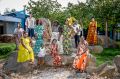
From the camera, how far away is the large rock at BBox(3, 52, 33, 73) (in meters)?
14.9

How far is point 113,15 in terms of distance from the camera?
25266mm

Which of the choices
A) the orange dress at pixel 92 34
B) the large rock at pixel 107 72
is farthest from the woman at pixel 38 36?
the orange dress at pixel 92 34

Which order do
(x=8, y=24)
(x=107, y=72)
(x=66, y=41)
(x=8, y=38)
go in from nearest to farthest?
(x=107, y=72), (x=66, y=41), (x=8, y=38), (x=8, y=24)

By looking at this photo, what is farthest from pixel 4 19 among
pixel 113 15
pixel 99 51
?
pixel 99 51

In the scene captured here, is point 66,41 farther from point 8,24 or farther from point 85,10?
point 8,24

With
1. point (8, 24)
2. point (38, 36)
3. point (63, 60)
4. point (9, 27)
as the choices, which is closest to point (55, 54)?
point (63, 60)

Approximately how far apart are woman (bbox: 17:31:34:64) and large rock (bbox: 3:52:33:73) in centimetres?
22

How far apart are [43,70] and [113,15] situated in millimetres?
11613

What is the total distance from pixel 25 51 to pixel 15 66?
2.86 ft

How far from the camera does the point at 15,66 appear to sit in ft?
49.7

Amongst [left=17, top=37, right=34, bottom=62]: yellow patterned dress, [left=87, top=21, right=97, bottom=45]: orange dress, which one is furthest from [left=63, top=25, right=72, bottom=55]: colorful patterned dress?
[left=87, top=21, right=97, bottom=45]: orange dress

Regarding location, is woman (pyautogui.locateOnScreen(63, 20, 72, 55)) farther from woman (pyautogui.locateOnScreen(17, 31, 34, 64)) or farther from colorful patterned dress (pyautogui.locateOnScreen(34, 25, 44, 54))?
woman (pyautogui.locateOnScreen(17, 31, 34, 64))

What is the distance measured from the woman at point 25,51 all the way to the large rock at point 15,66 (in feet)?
0.71

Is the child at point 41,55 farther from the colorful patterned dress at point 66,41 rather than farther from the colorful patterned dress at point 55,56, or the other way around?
the colorful patterned dress at point 66,41
